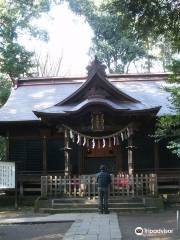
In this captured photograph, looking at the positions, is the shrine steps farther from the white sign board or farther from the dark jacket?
the white sign board

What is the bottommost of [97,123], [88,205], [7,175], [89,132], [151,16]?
[88,205]

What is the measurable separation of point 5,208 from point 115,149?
5.98m

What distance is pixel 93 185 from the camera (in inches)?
734

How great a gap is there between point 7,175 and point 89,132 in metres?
4.28

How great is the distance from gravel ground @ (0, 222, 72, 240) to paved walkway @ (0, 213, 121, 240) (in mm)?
293

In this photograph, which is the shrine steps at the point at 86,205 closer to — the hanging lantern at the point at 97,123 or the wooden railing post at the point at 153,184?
the wooden railing post at the point at 153,184

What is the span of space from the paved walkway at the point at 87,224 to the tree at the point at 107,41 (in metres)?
26.7

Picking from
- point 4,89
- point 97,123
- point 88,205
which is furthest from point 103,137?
point 4,89

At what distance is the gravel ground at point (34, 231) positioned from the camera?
11500 millimetres

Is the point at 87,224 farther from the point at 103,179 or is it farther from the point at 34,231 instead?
the point at 103,179

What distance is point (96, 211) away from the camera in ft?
56.3

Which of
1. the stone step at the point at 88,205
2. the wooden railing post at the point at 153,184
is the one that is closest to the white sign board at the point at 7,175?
the stone step at the point at 88,205

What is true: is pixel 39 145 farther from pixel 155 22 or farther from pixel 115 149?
pixel 155 22

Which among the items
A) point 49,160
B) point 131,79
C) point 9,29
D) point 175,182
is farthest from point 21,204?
point 9,29
